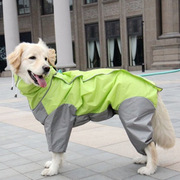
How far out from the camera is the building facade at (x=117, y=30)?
91.1ft

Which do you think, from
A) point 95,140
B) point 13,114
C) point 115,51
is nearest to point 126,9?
point 115,51

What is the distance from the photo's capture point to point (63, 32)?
84.2 feet

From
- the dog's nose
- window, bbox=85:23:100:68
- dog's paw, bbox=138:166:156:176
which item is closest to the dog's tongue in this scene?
the dog's nose

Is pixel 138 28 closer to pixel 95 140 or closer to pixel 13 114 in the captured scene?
pixel 13 114

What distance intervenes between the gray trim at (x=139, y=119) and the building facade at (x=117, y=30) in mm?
23468

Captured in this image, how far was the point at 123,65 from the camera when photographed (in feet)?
103

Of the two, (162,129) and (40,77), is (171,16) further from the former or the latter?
(40,77)

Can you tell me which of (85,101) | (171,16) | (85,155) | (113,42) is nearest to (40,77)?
(85,101)

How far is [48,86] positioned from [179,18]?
86.0ft

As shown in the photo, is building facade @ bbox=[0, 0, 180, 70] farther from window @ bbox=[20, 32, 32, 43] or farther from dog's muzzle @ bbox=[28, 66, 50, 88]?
dog's muzzle @ bbox=[28, 66, 50, 88]

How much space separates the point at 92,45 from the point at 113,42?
8.88 feet

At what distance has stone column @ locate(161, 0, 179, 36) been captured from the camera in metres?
27.6

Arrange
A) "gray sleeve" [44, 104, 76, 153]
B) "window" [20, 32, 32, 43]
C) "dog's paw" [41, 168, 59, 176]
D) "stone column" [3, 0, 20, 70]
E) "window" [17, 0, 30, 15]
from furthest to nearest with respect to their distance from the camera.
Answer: "window" [20, 32, 32, 43]
"window" [17, 0, 30, 15]
"stone column" [3, 0, 20, 70]
"dog's paw" [41, 168, 59, 176]
"gray sleeve" [44, 104, 76, 153]

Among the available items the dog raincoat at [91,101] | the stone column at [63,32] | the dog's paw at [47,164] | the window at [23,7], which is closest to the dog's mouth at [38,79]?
A: the dog raincoat at [91,101]
